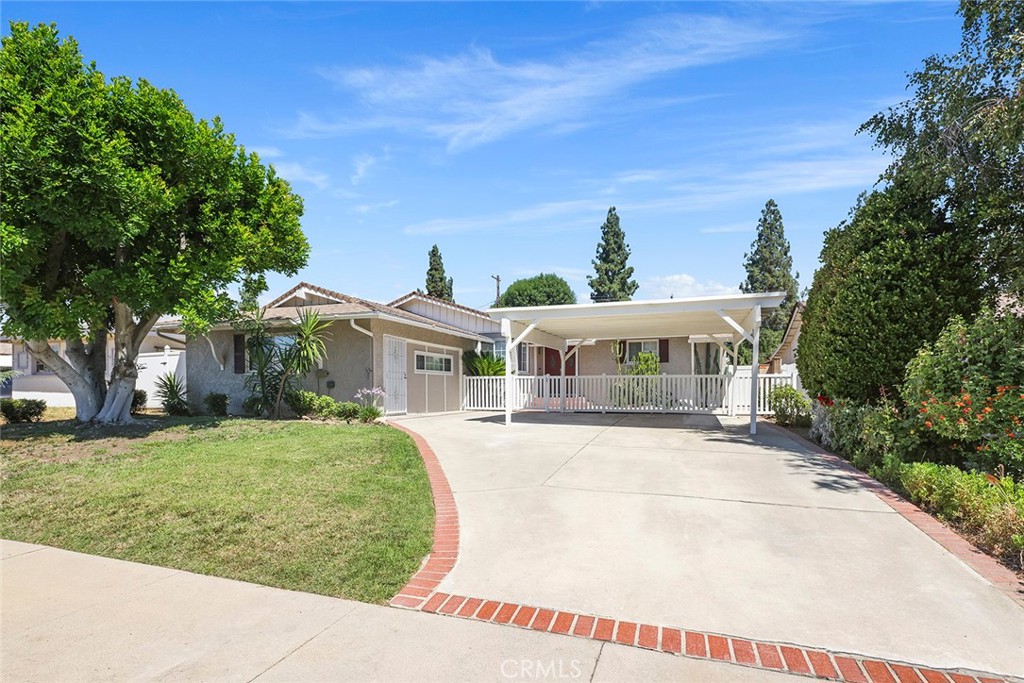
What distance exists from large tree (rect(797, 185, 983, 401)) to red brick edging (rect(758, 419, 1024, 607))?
1.78 meters

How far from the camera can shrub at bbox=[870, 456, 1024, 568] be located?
412cm

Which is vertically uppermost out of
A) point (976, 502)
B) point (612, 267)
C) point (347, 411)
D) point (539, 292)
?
point (612, 267)

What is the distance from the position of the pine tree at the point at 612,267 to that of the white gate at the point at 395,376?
27.7 metres

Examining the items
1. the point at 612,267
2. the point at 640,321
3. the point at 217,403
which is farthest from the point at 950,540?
the point at 612,267

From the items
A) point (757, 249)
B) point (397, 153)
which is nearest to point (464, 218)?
point (397, 153)

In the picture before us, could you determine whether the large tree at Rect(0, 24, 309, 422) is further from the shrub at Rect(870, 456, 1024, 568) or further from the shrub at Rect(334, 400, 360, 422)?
the shrub at Rect(870, 456, 1024, 568)

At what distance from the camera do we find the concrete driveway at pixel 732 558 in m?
3.14

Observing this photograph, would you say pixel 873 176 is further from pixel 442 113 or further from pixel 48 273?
pixel 48 273

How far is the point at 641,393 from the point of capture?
16062 mm

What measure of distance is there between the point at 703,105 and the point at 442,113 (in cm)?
503

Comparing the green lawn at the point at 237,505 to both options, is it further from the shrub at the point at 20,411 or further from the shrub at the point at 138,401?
the shrub at the point at 138,401

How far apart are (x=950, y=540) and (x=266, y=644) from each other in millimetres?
5292

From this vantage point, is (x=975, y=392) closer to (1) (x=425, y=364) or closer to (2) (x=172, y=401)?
(1) (x=425, y=364)

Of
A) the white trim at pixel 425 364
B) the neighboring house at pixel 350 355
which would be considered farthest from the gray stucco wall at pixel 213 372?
the white trim at pixel 425 364
